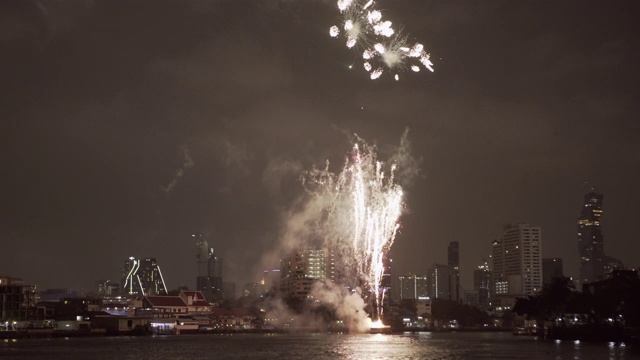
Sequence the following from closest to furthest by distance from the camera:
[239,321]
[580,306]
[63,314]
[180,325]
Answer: [580,306], [63,314], [180,325], [239,321]

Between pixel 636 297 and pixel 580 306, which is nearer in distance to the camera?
pixel 636 297

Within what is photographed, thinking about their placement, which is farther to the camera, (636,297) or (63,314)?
(63,314)

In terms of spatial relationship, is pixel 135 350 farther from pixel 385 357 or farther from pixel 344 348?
pixel 385 357

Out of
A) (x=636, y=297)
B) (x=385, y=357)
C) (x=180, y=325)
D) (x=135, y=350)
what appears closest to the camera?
(x=385, y=357)

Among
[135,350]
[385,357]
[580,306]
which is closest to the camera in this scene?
[385,357]

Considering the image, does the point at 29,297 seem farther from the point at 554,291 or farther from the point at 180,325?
the point at 554,291

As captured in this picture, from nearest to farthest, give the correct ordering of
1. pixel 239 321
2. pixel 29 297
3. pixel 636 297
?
pixel 636 297 → pixel 29 297 → pixel 239 321

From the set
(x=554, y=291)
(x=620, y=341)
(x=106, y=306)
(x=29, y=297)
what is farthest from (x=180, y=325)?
(x=620, y=341)

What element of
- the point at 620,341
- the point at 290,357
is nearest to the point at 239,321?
the point at 620,341
